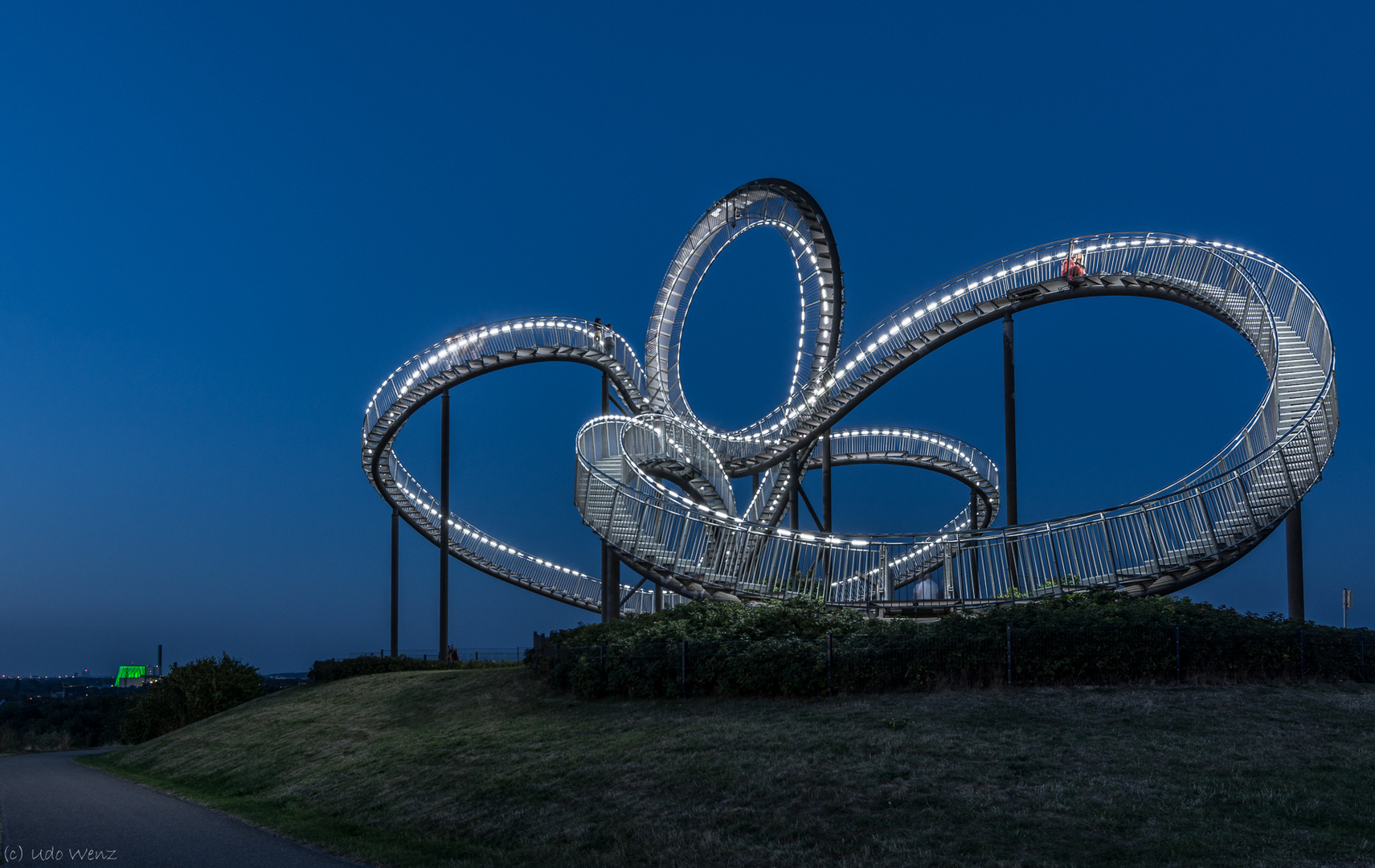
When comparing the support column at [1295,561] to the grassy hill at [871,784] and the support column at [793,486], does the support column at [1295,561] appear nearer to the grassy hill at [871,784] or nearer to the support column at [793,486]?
the grassy hill at [871,784]

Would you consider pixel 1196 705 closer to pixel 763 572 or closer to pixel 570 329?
pixel 763 572

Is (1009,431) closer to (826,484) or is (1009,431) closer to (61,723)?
(826,484)

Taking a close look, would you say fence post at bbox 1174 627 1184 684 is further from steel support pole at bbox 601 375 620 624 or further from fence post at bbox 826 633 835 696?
steel support pole at bbox 601 375 620 624

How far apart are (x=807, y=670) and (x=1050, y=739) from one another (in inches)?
173

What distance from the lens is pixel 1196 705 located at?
44.3 ft

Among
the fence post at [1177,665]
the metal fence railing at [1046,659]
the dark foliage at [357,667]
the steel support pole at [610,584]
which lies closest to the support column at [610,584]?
the steel support pole at [610,584]

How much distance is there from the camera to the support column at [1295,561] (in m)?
19.8

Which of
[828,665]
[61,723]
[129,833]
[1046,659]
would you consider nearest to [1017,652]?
[1046,659]

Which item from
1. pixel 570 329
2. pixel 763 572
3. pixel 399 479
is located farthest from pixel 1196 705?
pixel 399 479

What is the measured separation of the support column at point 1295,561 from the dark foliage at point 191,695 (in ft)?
90.5

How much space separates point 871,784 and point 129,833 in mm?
9692

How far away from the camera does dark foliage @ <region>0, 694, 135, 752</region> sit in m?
39.9

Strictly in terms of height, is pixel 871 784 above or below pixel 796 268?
below

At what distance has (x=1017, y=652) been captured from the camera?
603 inches
